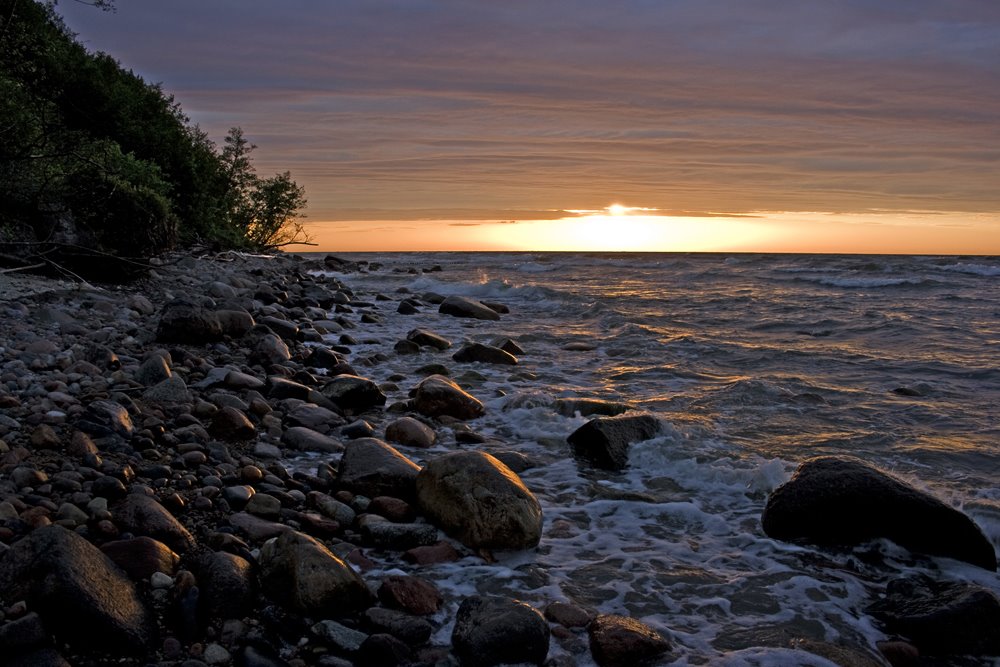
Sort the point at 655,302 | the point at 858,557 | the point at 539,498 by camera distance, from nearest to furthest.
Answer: the point at 858,557
the point at 539,498
the point at 655,302

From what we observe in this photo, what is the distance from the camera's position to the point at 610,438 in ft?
20.7

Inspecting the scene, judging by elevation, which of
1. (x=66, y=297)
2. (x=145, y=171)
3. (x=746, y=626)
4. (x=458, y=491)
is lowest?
(x=746, y=626)

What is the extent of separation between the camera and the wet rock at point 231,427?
572 centimetres

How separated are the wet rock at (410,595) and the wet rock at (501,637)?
233 mm

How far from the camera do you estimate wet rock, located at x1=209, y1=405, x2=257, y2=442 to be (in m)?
5.72

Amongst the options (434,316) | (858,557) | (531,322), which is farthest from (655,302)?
(858,557)

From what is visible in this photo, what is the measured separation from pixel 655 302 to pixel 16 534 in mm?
18809

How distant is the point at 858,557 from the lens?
466 cm

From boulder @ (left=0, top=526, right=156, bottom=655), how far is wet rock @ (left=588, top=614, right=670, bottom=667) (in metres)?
2.08

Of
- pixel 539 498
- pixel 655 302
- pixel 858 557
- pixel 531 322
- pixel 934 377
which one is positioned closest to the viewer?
pixel 858 557

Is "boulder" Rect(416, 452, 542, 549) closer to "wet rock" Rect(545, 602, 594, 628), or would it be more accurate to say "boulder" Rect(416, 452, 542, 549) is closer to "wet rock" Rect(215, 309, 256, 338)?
"wet rock" Rect(545, 602, 594, 628)

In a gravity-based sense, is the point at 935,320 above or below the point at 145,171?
below

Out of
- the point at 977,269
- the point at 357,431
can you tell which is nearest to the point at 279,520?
the point at 357,431

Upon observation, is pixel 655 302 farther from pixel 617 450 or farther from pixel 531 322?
pixel 617 450
